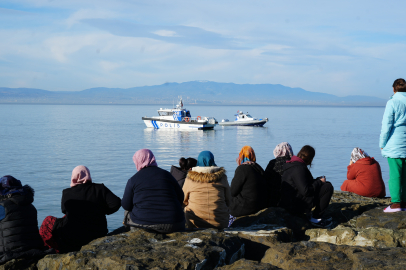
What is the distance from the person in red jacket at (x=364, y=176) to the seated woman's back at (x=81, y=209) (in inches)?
191

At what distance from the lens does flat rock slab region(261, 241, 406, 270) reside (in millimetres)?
3319

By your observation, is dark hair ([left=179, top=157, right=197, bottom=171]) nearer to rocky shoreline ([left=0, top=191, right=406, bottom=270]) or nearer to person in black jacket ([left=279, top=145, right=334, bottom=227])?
person in black jacket ([left=279, top=145, right=334, bottom=227])

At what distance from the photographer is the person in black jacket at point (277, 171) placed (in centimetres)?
609

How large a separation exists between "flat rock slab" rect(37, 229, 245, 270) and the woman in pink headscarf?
470 mm

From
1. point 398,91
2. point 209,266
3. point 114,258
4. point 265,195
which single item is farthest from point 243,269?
point 398,91

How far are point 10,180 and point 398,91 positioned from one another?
16.9 feet

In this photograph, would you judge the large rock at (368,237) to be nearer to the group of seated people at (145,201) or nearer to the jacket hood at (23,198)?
the group of seated people at (145,201)

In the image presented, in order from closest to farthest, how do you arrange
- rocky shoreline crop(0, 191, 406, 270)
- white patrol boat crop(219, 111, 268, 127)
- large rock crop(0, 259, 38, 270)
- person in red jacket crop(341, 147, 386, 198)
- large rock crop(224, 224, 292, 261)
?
rocky shoreline crop(0, 191, 406, 270) → large rock crop(0, 259, 38, 270) → large rock crop(224, 224, 292, 261) → person in red jacket crop(341, 147, 386, 198) → white patrol boat crop(219, 111, 268, 127)

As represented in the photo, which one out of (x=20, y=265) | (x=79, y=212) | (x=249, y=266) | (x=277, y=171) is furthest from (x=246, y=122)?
(x=249, y=266)

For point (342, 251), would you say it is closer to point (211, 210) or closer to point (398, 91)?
point (211, 210)

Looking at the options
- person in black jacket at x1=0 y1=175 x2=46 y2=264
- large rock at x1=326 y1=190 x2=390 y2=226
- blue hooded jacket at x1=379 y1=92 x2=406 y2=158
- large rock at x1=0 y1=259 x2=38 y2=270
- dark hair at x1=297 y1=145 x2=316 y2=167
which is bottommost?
large rock at x1=326 y1=190 x2=390 y2=226

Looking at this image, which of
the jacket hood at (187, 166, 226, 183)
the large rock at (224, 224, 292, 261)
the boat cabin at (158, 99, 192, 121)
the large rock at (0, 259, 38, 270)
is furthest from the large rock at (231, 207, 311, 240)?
the boat cabin at (158, 99, 192, 121)

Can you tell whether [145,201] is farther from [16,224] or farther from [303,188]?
[303,188]

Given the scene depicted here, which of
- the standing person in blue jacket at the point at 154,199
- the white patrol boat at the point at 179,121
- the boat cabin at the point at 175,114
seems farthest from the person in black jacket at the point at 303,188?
the boat cabin at the point at 175,114
